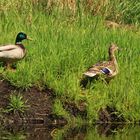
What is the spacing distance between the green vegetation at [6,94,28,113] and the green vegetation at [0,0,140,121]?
0.32 meters

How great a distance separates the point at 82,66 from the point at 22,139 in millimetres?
2400

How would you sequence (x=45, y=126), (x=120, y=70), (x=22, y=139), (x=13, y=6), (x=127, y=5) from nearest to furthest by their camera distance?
(x=22, y=139) → (x=45, y=126) → (x=120, y=70) → (x=13, y=6) → (x=127, y=5)

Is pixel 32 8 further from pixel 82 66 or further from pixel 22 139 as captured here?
pixel 22 139

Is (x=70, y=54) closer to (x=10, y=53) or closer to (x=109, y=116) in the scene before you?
(x=10, y=53)

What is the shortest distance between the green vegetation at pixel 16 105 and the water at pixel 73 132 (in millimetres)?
336

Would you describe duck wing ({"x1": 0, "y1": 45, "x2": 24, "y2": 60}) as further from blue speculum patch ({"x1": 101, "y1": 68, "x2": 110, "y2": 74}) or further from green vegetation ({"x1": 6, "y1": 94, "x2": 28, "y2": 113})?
blue speculum patch ({"x1": 101, "y1": 68, "x2": 110, "y2": 74})

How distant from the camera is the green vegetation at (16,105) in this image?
1414 cm

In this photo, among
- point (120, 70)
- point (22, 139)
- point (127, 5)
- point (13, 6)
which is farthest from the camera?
point (127, 5)

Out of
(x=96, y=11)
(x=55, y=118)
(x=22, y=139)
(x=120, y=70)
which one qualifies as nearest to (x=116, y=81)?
(x=120, y=70)

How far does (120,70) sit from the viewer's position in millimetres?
15164

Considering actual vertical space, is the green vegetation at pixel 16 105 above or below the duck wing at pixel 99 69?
below

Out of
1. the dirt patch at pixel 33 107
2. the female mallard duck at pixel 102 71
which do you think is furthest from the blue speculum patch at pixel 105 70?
the dirt patch at pixel 33 107

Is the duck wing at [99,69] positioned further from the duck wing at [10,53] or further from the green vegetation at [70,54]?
the duck wing at [10,53]

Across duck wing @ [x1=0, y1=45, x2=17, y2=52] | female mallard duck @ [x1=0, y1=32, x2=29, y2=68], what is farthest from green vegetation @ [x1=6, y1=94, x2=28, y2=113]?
duck wing @ [x1=0, y1=45, x2=17, y2=52]
